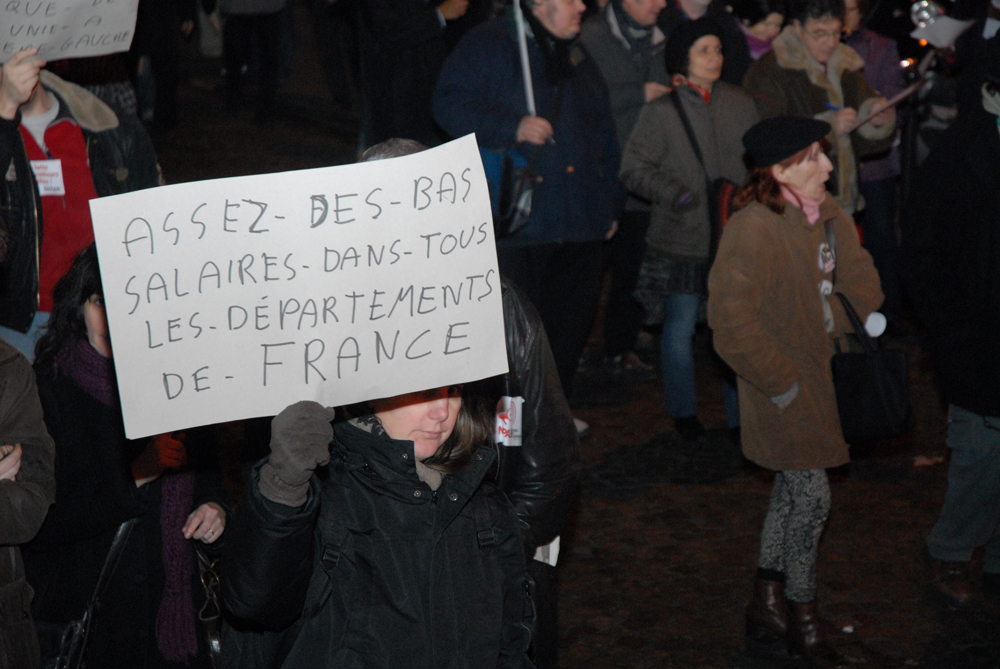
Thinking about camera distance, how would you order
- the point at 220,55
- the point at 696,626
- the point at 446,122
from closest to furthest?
the point at 696,626, the point at 446,122, the point at 220,55

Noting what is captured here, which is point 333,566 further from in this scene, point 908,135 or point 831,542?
point 908,135

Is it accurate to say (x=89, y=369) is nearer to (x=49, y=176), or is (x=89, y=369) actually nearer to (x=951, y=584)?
(x=49, y=176)

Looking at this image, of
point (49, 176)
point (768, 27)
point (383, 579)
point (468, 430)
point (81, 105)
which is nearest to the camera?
point (383, 579)

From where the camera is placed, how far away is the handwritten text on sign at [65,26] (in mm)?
3967

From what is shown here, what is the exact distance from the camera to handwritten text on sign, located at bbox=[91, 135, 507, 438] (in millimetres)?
2137

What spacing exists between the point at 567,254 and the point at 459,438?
3.57m

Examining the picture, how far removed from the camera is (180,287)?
7.07ft

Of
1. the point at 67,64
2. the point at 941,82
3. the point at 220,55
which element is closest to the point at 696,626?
the point at 67,64

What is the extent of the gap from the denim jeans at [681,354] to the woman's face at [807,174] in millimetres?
2032

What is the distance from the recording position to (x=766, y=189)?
13.9ft

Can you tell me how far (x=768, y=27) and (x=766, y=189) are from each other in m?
4.08

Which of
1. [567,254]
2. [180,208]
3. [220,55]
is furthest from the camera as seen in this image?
[220,55]

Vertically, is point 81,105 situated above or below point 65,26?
below

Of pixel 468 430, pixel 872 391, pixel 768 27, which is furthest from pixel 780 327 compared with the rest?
pixel 768 27
